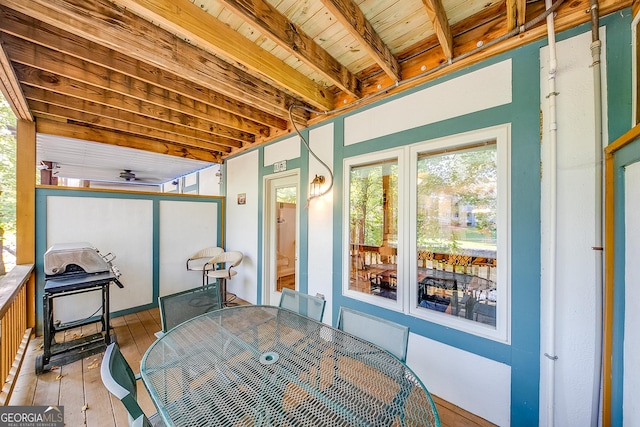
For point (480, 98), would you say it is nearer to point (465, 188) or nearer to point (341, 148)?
point (465, 188)

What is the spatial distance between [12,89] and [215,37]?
2.13 m

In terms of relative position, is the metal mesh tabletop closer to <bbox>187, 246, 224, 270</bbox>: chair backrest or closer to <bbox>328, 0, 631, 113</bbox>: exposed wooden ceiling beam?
<bbox>328, 0, 631, 113</bbox>: exposed wooden ceiling beam

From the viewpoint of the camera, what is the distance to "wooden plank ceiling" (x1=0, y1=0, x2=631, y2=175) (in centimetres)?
153

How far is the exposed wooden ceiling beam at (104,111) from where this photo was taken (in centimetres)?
254

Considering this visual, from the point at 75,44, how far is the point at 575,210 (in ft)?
12.3

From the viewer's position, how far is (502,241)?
1758 mm

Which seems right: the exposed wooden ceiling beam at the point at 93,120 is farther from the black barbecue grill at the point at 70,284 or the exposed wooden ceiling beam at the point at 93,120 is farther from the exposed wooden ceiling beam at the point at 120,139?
the black barbecue grill at the point at 70,284

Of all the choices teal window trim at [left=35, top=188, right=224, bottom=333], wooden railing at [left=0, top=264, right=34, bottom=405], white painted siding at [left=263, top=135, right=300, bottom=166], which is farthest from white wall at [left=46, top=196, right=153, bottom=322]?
white painted siding at [left=263, top=135, right=300, bottom=166]

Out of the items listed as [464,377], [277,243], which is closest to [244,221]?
[277,243]

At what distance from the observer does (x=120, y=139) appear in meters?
3.70

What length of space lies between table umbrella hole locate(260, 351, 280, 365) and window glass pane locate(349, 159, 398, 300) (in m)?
1.37

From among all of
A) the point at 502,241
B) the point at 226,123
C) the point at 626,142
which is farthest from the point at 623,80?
the point at 226,123

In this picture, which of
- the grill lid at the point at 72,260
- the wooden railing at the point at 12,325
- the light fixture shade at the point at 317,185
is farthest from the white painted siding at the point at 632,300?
the grill lid at the point at 72,260

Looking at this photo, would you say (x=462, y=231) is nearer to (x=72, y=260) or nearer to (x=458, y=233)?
(x=458, y=233)
